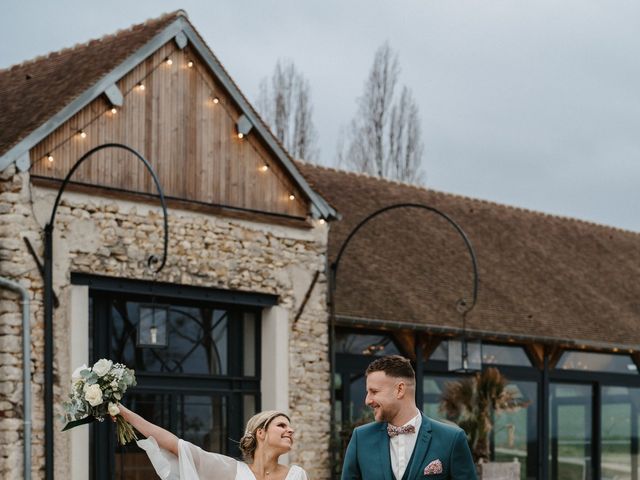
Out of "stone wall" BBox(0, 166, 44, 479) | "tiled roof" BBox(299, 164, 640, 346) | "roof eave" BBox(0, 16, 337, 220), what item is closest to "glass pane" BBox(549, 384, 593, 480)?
"tiled roof" BBox(299, 164, 640, 346)

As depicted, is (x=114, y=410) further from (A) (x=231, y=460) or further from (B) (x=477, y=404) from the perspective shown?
(B) (x=477, y=404)

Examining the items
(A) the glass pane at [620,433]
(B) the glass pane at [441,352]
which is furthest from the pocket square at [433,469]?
(A) the glass pane at [620,433]

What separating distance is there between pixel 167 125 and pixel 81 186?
1734 millimetres

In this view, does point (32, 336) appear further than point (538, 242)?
No

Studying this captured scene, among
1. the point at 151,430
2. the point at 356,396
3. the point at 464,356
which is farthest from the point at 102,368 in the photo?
the point at 356,396

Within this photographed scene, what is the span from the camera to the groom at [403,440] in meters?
6.18

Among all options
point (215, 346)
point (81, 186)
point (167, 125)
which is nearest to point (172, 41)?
point (167, 125)

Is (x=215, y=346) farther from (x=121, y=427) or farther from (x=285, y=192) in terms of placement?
(x=121, y=427)

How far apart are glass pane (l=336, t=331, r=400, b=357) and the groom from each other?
13.9m

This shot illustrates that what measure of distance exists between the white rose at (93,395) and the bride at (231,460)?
34 centimetres

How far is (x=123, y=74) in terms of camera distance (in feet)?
54.4

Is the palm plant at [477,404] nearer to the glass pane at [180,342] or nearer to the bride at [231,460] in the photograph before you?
the glass pane at [180,342]

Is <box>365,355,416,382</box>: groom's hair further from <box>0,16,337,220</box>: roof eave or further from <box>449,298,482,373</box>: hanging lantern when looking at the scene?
<box>449,298,482,373</box>: hanging lantern

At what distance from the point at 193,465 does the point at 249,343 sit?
36.1ft
